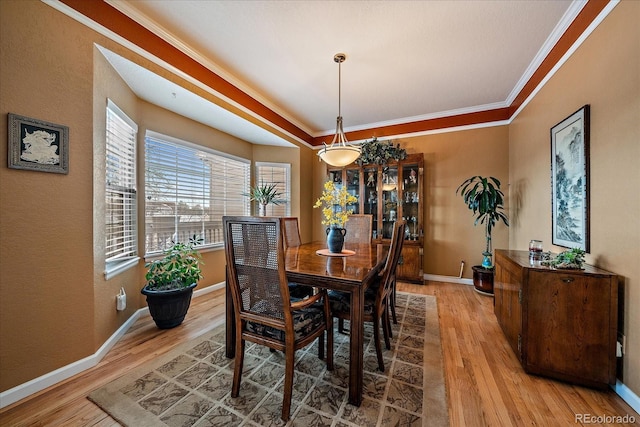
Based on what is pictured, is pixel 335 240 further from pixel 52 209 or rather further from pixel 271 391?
pixel 52 209

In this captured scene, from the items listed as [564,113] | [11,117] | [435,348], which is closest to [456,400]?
[435,348]

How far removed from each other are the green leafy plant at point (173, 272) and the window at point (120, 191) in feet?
0.90

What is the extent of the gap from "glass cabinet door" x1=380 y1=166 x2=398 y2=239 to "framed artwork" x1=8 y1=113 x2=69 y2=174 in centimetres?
392

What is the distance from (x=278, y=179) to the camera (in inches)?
184

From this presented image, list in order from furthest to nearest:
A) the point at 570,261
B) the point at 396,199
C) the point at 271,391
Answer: the point at 396,199
the point at 570,261
the point at 271,391

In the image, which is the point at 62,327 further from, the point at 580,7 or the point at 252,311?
the point at 580,7

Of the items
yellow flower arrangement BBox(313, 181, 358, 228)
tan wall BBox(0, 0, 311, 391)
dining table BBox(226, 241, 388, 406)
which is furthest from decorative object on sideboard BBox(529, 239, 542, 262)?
tan wall BBox(0, 0, 311, 391)

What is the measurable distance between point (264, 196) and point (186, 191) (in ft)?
3.98

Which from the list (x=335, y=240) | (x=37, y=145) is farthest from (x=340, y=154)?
(x=37, y=145)

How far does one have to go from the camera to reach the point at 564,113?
227 cm

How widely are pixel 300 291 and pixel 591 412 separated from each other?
6.88ft

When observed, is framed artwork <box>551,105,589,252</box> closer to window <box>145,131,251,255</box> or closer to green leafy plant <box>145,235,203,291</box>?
green leafy plant <box>145,235,203,291</box>

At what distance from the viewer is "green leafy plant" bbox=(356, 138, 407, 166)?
4176 millimetres

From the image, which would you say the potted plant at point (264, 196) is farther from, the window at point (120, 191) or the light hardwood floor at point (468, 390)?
the light hardwood floor at point (468, 390)
